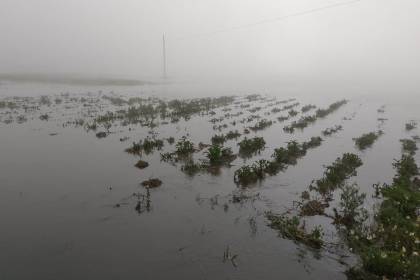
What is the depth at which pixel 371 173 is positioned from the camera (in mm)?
13883

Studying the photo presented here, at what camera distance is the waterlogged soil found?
7402 millimetres

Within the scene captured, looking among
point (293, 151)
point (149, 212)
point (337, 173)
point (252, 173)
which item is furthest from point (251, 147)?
point (149, 212)

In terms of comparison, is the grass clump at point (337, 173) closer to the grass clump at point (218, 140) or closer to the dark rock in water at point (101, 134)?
the grass clump at point (218, 140)

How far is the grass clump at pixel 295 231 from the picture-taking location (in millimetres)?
8281

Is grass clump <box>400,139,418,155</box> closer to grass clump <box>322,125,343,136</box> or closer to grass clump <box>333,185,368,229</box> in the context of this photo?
grass clump <box>322,125,343,136</box>

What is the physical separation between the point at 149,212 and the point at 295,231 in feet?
13.6

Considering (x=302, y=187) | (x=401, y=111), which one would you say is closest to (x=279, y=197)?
(x=302, y=187)

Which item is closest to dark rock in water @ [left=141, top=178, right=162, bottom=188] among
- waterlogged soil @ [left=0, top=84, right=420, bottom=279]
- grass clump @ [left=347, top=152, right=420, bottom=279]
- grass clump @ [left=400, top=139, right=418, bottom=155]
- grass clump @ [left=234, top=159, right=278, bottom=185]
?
waterlogged soil @ [left=0, top=84, right=420, bottom=279]

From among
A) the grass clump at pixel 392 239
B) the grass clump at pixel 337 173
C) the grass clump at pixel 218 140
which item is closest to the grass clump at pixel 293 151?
the grass clump at pixel 337 173

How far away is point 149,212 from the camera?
32.5ft

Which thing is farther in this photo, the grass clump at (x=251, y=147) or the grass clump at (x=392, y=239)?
the grass clump at (x=251, y=147)

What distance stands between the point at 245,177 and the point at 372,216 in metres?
4.40

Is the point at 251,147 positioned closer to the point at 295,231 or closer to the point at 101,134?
the point at 295,231

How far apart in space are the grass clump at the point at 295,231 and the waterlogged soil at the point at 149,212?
0.20 metres
